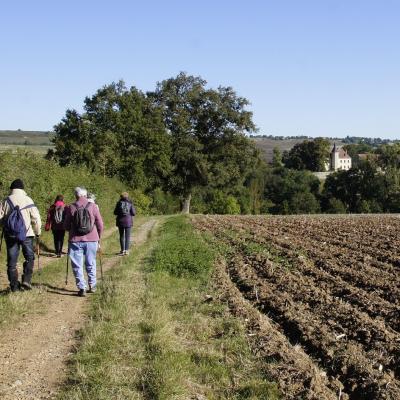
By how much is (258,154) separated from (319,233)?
102ft

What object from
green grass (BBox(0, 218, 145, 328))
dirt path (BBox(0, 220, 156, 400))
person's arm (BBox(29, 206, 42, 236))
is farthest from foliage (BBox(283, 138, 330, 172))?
dirt path (BBox(0, 220, 156, 400))

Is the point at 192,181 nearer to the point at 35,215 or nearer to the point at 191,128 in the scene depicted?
the point at 191,128

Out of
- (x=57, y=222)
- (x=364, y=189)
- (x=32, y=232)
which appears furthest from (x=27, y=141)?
(x=32, y=232)

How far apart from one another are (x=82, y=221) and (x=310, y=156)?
4987 inches

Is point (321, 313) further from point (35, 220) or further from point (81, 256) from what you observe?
point (35, 220)

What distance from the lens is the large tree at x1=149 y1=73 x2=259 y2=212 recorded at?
2020 inches


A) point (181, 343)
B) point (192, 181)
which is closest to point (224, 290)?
point (181, 343)

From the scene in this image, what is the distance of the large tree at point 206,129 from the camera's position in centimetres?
5131

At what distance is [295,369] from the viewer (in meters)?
6.13

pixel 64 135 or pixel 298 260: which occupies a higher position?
pixel 64 135

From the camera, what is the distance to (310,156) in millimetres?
132625

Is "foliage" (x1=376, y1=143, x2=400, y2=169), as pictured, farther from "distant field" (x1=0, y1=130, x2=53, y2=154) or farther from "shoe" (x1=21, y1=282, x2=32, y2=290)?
"shoe" (x1=21, y1=282, x2=32, y2=290)

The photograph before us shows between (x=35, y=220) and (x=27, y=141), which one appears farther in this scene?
(x=27, y=141)

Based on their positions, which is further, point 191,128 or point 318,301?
point 191,128
